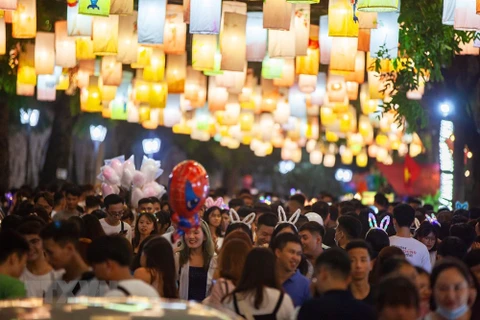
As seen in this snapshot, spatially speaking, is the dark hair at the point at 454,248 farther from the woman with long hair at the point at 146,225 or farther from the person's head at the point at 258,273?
the woman with long hair at the point at 146,225

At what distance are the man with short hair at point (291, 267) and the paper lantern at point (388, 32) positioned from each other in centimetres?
924

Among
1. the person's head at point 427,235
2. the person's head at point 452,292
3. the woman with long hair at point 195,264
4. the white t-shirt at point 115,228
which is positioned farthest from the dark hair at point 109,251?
the white t-shirt at point 115,228

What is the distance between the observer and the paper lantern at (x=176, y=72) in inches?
1067

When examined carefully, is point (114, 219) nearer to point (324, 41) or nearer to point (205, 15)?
point (205, 15)

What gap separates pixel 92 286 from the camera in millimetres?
9078

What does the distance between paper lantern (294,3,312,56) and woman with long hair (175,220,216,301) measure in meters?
9.59

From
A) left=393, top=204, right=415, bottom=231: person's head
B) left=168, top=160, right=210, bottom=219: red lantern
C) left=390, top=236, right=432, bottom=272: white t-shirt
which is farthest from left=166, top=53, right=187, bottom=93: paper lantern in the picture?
left=168, top=160, right=210, bottom=219: red lantern

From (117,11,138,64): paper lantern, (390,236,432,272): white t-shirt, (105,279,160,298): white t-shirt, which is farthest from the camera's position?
(117,11,138,64): paper lantern

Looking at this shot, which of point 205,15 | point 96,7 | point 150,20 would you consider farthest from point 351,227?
point 150,20

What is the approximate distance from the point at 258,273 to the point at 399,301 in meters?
1.49

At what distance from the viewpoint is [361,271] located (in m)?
10.0

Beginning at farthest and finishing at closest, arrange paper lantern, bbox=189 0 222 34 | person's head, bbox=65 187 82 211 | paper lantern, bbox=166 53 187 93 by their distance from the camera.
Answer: paper lantern, bbox=166 53 187 93 → person's head, bbox=65 187 82 211 → paper lantern, bbox=189 0 222 34

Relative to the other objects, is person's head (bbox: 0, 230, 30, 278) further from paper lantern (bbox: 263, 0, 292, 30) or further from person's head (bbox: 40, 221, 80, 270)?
paper lantern (bbox: 263, 0, 292, 30)

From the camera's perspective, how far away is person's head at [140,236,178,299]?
9852 mm
